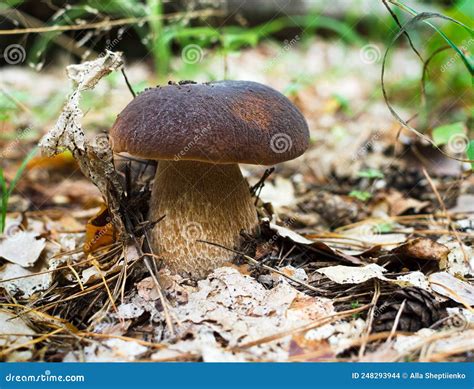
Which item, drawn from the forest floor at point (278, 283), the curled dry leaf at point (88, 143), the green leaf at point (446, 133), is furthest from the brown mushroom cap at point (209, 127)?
the green leaf at point (446, 133)

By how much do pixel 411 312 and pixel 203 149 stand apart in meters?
1.14

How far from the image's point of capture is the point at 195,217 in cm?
242

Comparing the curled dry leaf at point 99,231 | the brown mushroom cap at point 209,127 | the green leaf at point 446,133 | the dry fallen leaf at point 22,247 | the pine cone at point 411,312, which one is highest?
the brown mushroom cap at point 209,127

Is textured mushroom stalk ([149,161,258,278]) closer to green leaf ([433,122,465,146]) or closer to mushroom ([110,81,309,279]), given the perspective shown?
mushroom ([110,81,309,279])

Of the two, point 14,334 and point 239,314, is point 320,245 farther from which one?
point 14,334

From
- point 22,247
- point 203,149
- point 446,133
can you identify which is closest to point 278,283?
point 203,149

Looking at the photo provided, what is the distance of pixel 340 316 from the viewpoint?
1.93m

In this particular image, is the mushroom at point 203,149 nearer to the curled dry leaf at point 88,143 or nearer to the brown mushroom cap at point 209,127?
the brown mushroom cap at point 209,127

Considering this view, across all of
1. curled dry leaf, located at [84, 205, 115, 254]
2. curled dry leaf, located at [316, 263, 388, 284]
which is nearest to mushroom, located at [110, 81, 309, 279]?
curled dry leaf, located at [84, 205, 115, 254]

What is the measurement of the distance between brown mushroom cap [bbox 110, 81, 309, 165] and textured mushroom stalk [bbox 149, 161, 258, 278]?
1.22ft

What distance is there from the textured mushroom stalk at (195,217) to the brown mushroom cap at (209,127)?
0.37m

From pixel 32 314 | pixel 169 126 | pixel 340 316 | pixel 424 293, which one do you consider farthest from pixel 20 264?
pixel 424 293

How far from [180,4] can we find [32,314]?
547 centimetres

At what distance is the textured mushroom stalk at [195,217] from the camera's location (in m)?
2.38
